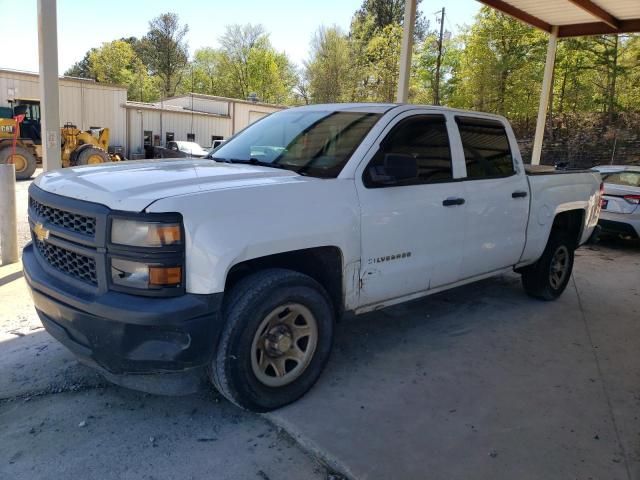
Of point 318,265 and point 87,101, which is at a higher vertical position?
point 87,101

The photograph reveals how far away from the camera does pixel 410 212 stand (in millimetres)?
3641

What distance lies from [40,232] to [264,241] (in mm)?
1443

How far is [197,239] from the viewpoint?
2.55m

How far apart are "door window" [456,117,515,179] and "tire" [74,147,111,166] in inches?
632

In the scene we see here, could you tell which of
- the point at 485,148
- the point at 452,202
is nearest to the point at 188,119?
the point at 485,148

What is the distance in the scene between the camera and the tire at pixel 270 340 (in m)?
2.81

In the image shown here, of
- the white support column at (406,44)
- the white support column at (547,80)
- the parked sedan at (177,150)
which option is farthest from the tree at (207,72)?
the white support column at (406,44)

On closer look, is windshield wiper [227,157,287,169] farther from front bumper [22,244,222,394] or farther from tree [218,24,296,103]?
tree [218,24,296,103]

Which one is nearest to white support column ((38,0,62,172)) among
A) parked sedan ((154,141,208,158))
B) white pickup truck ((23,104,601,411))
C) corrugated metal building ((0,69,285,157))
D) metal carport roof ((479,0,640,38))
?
white pickup truck ((23,104,601,411))

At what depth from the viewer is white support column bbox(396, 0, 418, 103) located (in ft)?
30.4

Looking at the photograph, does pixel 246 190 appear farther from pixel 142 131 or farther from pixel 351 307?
pixel 142 131

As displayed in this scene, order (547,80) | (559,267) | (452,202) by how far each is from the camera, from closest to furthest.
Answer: (452,202)
(559,267)
(547,80)

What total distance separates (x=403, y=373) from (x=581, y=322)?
2464 millimetres

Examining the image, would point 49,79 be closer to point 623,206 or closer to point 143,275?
point 143,275
